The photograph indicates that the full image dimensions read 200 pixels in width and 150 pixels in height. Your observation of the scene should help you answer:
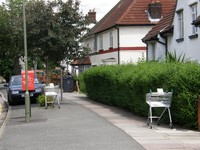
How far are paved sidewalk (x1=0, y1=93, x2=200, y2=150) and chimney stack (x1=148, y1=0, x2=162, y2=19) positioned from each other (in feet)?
70.7

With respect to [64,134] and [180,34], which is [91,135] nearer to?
[64,134]

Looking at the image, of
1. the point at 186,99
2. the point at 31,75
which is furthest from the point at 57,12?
the point at 186,99

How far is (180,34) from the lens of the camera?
2391 centimetres

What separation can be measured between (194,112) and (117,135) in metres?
2.34

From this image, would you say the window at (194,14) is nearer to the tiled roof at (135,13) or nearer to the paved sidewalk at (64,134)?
the paved sidewalk at (64,134)

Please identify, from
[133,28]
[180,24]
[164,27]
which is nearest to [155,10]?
[133,28]

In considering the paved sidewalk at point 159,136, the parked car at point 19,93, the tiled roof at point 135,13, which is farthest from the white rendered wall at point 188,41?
the tiled roof at point 135,13

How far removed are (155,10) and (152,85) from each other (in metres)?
23.6

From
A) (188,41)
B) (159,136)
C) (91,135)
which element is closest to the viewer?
(159,136)

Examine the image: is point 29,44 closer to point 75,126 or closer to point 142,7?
point 75,126

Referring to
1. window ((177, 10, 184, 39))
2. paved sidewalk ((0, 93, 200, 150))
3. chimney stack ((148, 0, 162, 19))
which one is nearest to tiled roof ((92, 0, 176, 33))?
chimney stack ((148, 0, 162, 19))

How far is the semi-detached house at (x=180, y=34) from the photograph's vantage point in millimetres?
21422

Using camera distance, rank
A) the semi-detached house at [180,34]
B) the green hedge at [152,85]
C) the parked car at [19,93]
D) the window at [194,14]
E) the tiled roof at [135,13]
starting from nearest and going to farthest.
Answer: the green hedge at [152,85], the semi-detached house at [180,34], the window at [194,14], the parked car at [19,93], the tiled roof at [135,13]

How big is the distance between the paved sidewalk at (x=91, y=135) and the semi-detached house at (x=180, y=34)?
6.45 meters
